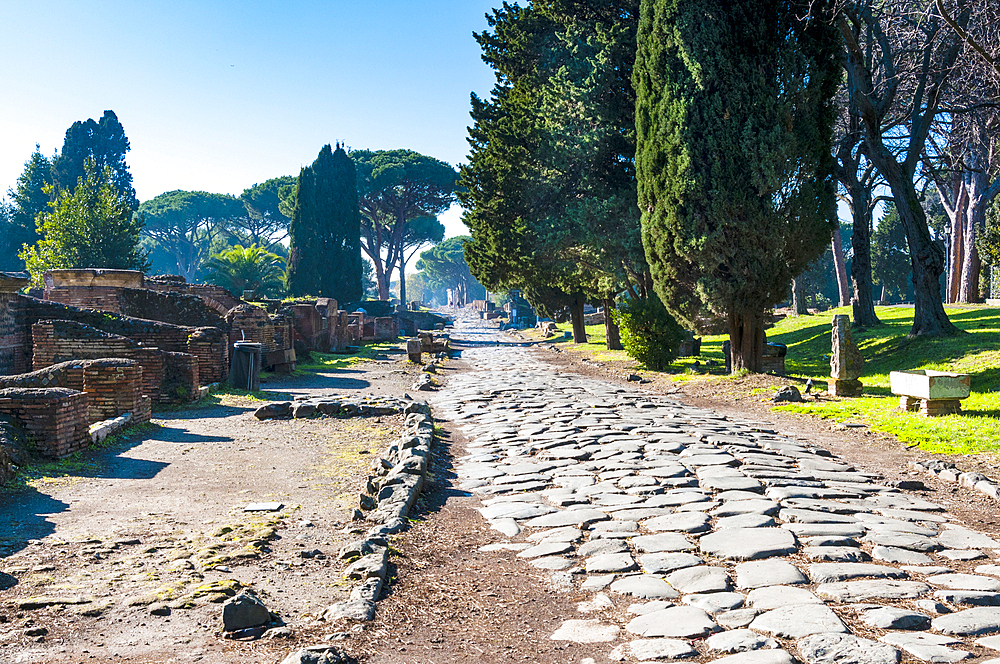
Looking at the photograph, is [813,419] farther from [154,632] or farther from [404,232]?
[404,232]

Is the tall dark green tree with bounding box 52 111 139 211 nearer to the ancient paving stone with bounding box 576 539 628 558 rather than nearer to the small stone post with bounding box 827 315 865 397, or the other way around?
the small stone post with bounding box 827 315 865 397

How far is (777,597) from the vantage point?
405 centimetres

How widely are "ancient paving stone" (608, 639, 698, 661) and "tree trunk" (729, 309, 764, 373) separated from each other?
41.8 feet

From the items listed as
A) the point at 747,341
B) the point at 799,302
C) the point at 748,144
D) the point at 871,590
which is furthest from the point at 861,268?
the point at 871,590

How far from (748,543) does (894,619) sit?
1376 millimetres

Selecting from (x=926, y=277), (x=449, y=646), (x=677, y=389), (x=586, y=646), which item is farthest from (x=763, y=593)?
(x=926, y=277)

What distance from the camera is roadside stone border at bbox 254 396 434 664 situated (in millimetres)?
3984

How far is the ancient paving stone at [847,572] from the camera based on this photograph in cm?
433

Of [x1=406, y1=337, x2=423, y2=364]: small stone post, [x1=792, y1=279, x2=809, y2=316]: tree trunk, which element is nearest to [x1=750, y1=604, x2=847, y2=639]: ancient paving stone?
[x1=406, y1=337, x2=423, y2=364]: small stone post

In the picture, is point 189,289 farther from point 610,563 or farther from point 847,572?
point 847,572

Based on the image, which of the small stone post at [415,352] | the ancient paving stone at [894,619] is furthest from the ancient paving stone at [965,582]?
the small stone post at [415,352]

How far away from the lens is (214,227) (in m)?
71.2

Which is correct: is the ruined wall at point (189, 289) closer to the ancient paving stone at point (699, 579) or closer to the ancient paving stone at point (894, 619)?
the ancient paving stone at point (699, 579)

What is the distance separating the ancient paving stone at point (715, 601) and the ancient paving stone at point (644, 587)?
113 mm
